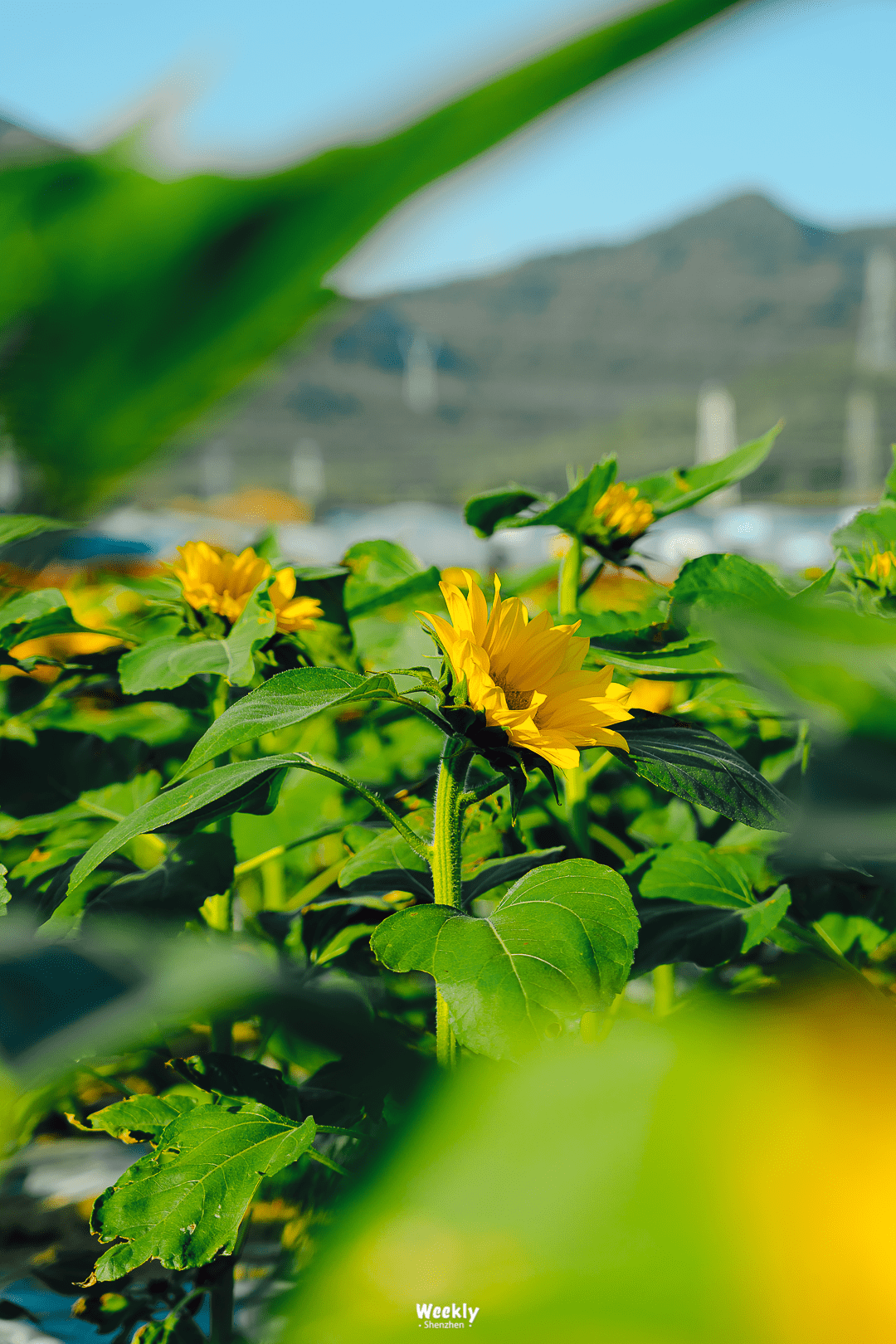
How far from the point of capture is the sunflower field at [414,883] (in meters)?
0.09

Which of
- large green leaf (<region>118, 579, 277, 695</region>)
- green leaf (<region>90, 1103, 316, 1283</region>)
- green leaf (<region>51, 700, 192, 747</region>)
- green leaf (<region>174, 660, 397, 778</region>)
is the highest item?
green leaf (<region>174, 660, 397, 778</region>)

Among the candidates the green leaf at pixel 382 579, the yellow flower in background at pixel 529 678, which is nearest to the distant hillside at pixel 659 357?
the green leaf at pixel 382 579

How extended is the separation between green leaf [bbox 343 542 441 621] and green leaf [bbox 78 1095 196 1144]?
0.35 metres

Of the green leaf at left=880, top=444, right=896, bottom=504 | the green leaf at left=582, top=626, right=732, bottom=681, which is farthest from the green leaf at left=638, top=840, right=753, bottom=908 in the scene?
the green leaf at left=880, top=444, right=896, bottom=504

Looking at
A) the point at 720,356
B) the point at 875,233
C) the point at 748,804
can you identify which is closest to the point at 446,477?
the point at 748,804

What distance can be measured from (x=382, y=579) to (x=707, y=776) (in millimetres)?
458

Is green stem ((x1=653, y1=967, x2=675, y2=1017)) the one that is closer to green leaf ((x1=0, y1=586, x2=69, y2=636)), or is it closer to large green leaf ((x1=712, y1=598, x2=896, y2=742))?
green leaf ((x1=0, y1=586, x2=69, y2=636))

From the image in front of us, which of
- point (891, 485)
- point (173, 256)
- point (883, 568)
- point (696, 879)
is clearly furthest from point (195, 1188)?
point (891, 485)

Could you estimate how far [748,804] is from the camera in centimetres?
42

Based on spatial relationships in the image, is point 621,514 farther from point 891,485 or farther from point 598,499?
point 891,485

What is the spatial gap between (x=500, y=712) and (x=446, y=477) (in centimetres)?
1132

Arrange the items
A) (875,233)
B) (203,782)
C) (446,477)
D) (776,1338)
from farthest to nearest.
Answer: (875,233)
(446,477)
(203,782)
(776,1338)

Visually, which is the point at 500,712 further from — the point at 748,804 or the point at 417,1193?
the point at 417,1193

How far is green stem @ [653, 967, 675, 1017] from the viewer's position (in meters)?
0.66
